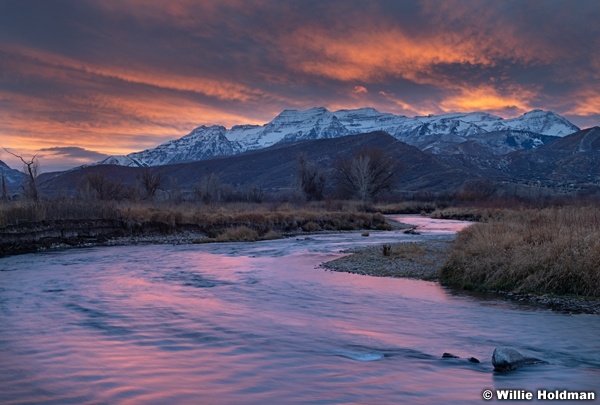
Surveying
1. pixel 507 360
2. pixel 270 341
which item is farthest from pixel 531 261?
pixel 270 341

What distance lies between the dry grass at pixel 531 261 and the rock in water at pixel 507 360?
6.24 meters

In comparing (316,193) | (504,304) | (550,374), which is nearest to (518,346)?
(550,374)

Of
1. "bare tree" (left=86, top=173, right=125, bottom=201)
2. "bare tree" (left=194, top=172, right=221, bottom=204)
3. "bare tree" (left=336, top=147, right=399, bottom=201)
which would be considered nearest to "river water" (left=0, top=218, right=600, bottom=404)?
"bare tree" (left=86, top=173, right=125, bottom=201)

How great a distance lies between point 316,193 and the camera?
88375mm

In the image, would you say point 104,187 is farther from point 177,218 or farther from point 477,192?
point 477,192

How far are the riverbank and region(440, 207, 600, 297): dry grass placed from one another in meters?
0.48

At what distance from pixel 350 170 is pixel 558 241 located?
78.7 meters

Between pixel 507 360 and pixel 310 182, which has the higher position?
pixel 310 182

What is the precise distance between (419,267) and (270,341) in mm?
10965

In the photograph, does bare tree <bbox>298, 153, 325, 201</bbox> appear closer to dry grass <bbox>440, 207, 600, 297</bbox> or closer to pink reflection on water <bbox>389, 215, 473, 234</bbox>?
pink reflection on water <bbox>389, 215, 473, 234</bbox>

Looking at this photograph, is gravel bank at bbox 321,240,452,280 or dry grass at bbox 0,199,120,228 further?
dry grass at bbox 0,199,120,228

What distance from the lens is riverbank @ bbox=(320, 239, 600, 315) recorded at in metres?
13.2

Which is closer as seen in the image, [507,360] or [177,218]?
[507,360]

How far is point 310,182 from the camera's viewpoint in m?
88.5
